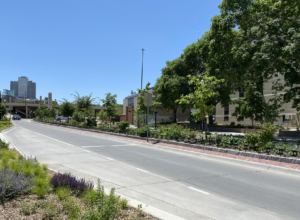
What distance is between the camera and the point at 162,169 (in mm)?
8961

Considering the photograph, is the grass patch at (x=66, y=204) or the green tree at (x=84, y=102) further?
the green tree at (x=84, y=102)

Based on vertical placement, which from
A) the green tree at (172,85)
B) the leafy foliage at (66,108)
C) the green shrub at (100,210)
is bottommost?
the green shrub at (100,210)

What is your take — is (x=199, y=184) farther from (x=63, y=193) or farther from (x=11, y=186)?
(x=11, y=186)

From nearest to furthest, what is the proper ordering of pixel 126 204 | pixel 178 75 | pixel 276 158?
pixel 126 204, pixel 276 158, pixel 178 75

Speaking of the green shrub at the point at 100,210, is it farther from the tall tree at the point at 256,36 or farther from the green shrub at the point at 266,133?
the tall tree at the point at 256,36

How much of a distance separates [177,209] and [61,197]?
231 cm

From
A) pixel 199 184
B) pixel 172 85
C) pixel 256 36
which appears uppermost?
pixel 256 36

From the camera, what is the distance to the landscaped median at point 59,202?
155 inches

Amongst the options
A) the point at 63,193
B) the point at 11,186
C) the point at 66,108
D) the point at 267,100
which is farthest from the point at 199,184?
the point at 66,108

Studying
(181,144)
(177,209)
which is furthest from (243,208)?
(181,144)

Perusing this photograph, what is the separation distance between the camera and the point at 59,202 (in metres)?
4.55

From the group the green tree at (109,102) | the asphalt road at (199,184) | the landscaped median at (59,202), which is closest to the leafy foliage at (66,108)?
the green tree at (109,102)

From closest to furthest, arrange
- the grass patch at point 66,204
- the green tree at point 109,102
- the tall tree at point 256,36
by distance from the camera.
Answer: the grass patch at point 66,204, the tall tree at point 256,36, the green tree at point 109,102

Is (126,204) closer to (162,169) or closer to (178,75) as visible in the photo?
(162,169)
